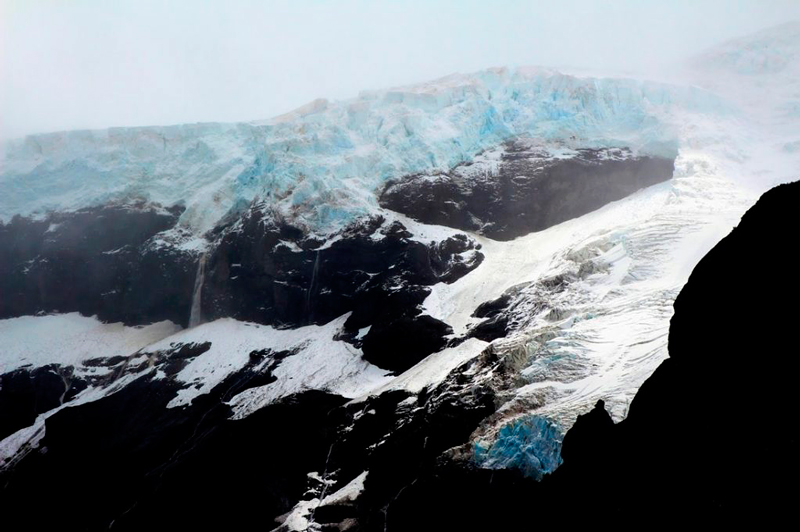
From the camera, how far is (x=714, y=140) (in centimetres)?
7875

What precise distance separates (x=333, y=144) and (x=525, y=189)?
27.2m

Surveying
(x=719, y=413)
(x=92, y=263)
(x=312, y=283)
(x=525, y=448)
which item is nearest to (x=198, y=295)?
(x=312, y=283)

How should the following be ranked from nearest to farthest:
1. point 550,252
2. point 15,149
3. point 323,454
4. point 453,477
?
point 453,477
point 323,454
point 550,252
point 15,149

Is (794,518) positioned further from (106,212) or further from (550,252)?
(106,212)

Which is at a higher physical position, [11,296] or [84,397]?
A: [11,296]

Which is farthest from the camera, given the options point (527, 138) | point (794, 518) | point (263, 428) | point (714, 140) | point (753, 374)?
point (527, 138)

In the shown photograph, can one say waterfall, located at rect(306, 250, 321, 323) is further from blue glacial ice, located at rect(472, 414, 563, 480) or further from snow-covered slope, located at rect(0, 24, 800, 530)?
blue glacial ice, located at rect(472, 414, 563, 480)

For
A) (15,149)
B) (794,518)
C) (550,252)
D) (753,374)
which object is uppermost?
(15,149)

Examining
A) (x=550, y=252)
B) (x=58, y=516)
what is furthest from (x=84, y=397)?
(x=550, y=252)

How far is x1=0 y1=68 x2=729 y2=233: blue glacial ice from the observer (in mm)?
80875

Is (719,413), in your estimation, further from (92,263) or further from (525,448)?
(92,263)

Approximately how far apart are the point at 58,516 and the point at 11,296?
46.0 metres

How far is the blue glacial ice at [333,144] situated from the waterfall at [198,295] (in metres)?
6.11

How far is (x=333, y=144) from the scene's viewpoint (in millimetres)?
83750
